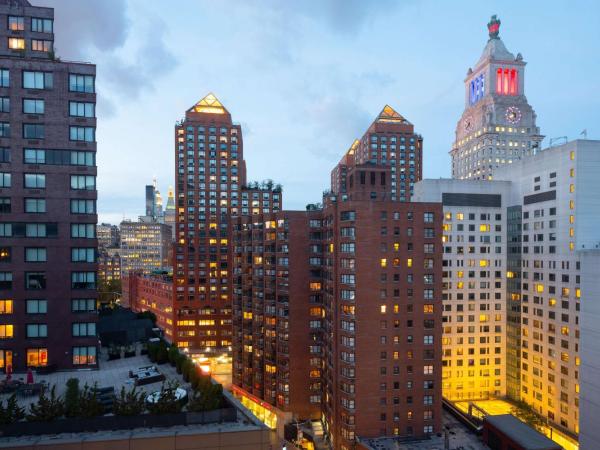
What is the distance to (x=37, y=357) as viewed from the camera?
55.9 metres

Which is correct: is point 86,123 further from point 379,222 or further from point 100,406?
point 379,222

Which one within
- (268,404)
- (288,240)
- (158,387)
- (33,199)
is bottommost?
(268,404)

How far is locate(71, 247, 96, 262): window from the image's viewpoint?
59594 mm

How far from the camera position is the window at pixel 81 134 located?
59.6 m

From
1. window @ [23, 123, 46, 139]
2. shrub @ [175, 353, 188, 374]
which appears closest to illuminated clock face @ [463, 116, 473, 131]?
window @ [23, 123, 46, 139]

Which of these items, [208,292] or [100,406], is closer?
[100,406]

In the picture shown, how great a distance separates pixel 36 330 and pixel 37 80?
111ft

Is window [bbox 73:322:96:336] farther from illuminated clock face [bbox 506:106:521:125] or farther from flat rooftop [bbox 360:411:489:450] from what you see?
illuminated clock face [bbox 506:106:521:125]

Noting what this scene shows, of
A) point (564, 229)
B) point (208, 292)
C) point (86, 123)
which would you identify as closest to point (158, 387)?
point (86, 123)

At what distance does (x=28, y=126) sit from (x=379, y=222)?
54.6 m

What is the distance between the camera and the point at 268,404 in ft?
296

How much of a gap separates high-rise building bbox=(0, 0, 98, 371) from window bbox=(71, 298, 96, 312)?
0.41 ft

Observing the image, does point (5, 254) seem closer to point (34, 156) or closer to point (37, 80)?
point (34, 156)

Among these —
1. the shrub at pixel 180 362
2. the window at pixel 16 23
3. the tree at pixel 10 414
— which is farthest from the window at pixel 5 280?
the window at pixel 16 23
